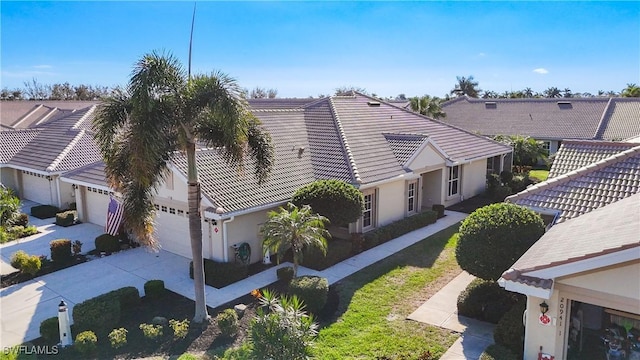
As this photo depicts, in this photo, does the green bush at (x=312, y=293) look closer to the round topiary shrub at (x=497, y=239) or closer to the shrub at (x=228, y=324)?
the shrub at (x=228, y=324)

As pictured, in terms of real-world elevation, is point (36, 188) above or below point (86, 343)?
above

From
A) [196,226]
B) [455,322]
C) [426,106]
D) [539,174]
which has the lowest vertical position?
[455,322]

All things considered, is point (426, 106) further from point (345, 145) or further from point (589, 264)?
point (589, 264)

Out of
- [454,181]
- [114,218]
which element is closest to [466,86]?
[454,181]

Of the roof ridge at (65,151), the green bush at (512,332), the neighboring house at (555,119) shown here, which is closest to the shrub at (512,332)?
the green bush at (512,332)

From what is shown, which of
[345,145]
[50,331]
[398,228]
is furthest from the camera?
[345,145]

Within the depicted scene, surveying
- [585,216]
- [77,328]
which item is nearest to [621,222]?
[585,216]

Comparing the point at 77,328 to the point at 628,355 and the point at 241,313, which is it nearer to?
the point at 241,313
